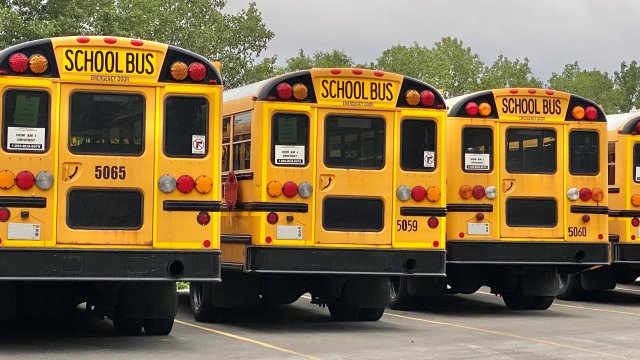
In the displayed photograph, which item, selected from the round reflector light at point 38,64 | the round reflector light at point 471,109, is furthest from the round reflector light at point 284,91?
the round reflector light at point 471,109

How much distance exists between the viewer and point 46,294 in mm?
11820

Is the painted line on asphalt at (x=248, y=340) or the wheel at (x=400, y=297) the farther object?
the wheel at (x=400, y=297)

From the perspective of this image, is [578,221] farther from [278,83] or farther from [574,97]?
[278,83]

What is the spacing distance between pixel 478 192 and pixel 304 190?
2.90 metres

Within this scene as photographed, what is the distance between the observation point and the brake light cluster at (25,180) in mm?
10727

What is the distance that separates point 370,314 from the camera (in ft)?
46.7

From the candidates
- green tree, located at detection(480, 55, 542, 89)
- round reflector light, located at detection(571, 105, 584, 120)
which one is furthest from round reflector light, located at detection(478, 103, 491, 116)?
green tree, located at detection(480, 55, 542, 89)

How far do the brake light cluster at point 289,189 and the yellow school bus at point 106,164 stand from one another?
1.60 meters

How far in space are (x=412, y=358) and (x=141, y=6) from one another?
4952 centimetres

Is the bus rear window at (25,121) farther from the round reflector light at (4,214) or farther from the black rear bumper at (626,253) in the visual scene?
the black rear bumper at (626,253)

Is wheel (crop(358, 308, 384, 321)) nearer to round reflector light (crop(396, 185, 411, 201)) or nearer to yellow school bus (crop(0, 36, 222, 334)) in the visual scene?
round reflector light (crop(396, 185, 411, 201))

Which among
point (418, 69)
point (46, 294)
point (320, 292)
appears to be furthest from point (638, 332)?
point (418, 69)

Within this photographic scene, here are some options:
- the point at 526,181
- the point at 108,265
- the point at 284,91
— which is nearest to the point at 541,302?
the point at 526,181

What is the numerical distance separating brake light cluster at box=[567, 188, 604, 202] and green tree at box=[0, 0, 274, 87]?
3244 centimetres
